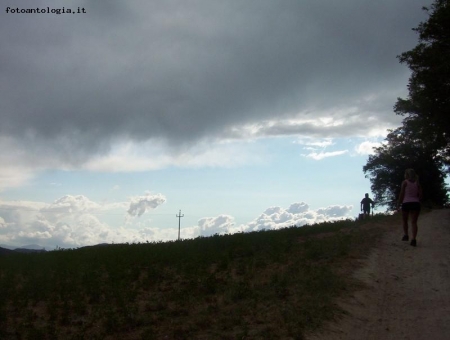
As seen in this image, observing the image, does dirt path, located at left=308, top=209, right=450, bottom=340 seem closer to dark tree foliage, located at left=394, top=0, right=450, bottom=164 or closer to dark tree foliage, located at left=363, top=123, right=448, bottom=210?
dark tree foliage, located at left=394, top=0, right=450, bottom=164

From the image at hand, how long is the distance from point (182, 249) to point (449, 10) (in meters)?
14.3

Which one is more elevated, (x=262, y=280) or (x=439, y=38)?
(x=439, y=38)

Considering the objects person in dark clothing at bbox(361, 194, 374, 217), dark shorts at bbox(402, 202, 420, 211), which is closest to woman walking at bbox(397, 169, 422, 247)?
dark shorts at bbox(402, 202, 420, 211)

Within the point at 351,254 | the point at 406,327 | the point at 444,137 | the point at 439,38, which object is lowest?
the point at 406,327

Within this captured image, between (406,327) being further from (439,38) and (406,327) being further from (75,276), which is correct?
(439,38)

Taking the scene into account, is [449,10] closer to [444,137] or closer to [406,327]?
[444,137]

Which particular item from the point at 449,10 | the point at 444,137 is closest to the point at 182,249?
the point at 449,10

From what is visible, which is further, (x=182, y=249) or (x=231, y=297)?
(x=182, y=249)

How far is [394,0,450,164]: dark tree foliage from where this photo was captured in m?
20.1

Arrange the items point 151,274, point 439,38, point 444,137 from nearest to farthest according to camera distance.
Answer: point 151,274, point 439,38, point 444,137

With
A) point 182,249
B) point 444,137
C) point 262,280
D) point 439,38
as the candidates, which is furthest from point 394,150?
point 262,280

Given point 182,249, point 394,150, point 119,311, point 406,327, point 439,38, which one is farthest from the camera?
point 394,150

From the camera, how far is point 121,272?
12.5 metres

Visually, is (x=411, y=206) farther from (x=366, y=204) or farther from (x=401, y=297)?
(x=366, y=204)
